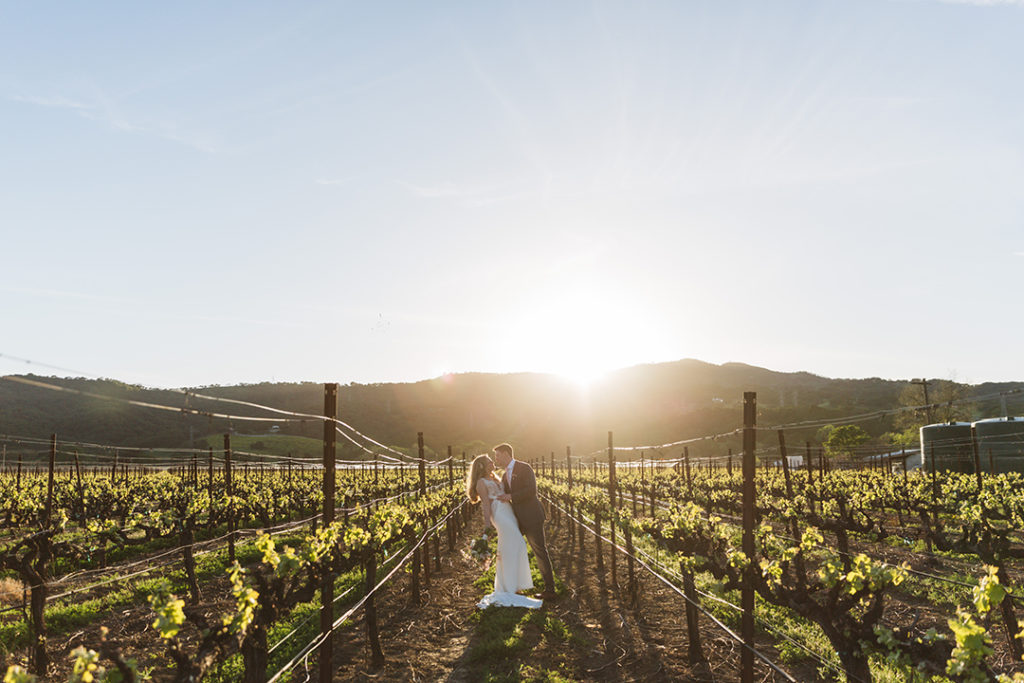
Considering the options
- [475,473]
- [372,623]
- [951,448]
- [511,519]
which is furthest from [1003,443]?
[372,623]

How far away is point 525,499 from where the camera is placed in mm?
11852

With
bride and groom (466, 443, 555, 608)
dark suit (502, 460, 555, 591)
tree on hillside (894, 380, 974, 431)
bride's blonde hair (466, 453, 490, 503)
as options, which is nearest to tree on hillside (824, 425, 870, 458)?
tree on hillside (894, 380, 974, 431)

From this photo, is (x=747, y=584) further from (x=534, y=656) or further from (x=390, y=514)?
(x=390, y=514)

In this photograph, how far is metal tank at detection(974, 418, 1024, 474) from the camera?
3644 cm

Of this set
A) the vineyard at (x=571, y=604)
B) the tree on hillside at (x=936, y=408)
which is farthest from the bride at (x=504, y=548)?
the tree on hillside at (x=936, y=408)

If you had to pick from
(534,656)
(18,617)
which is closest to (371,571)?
(534,656)

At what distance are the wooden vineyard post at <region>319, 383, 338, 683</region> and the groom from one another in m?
4.75

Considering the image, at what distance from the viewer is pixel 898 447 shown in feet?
199

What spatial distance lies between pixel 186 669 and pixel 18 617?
1072 centimetres

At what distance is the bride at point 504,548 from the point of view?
11.5 metres

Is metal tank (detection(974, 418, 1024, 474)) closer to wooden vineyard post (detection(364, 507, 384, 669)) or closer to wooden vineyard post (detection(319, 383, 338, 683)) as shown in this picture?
wooden vineyard post (detection(364, 507, 384, 669))

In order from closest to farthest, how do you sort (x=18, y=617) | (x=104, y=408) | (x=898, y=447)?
(x=18, y=617) → (x=898, y=447) → (x=104, y=408)

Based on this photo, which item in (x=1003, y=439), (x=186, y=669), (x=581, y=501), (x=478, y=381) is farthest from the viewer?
(x=478, y=381)

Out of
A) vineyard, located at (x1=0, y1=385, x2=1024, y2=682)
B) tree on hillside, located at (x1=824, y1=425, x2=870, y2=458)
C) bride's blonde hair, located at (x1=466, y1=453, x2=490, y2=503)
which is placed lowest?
tree on hillside, located at (x1=824, y1=425, x2=870, y2=458)
